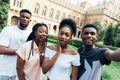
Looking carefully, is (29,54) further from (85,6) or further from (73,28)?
(85,6)

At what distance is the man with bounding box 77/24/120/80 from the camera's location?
2.24 m

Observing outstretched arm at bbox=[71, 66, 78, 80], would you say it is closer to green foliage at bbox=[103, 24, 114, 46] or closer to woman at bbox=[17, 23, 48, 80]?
woman at bbox=[17, 23, 48, 80]

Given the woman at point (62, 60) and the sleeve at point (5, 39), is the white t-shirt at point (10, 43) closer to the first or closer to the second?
the sleeve at point (5, 39)

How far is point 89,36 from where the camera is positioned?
2512mm

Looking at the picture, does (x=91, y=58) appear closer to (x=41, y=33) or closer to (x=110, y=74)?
(x=41, y=33)

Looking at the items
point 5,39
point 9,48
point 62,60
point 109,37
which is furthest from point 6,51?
point 109,37

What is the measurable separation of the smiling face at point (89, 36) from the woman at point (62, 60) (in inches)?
8.5

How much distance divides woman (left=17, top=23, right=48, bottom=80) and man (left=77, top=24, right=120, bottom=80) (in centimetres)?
48

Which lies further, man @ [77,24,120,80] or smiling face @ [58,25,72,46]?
smiling face @ [58,25,72,46]

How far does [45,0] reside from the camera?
1606 inches

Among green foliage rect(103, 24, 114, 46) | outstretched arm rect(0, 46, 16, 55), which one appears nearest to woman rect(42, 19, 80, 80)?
outstretched arm rect(0, 46, 16, 55)

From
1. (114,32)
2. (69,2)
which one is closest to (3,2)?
(114,32)

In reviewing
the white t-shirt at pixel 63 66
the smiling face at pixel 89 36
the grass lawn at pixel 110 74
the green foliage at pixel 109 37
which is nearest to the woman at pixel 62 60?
the white t-shirt at pixel 63 66

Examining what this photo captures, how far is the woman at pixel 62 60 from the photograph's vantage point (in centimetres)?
234
